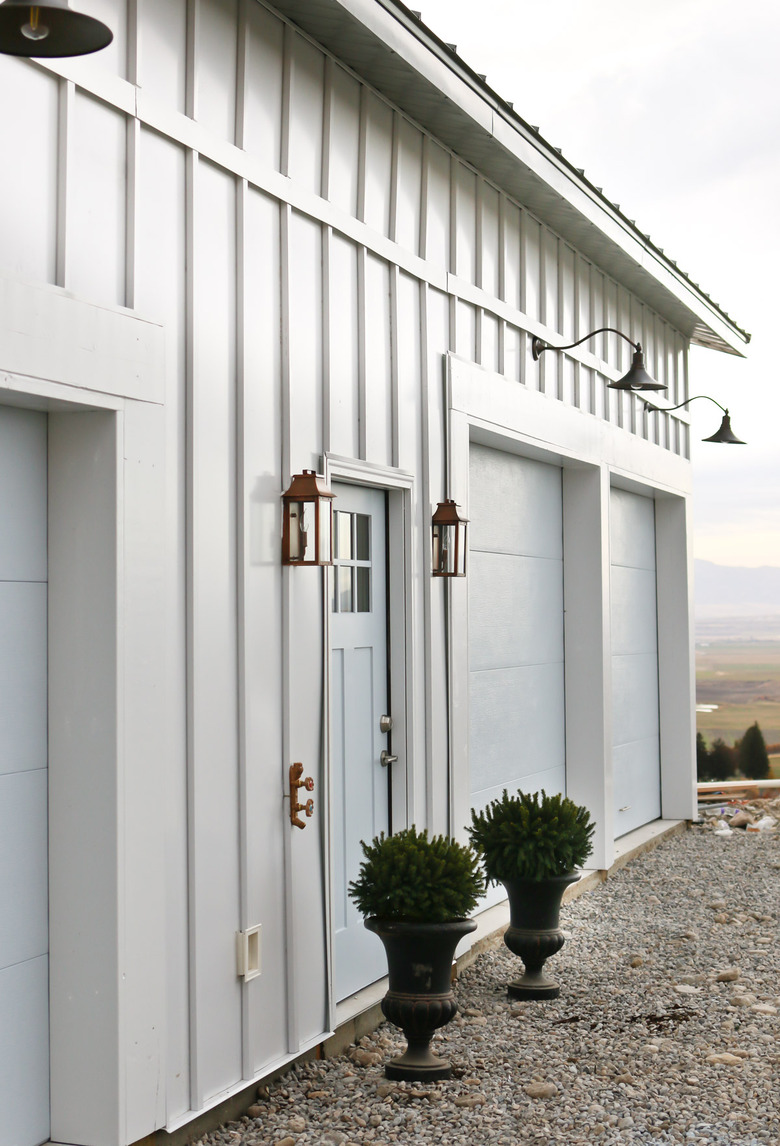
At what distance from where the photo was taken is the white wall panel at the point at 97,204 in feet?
10.8

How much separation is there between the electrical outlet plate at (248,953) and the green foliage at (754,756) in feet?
37.3

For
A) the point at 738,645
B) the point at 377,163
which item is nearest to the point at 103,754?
the point at 377,163

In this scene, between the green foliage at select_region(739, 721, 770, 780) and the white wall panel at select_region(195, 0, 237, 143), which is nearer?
the white wall panel at select_region(195, 0, 237, 143)

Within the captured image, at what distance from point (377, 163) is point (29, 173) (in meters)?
2.34

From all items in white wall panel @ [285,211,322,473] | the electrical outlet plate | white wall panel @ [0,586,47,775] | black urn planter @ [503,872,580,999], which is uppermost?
white wall panel @ [285,211,322,473]

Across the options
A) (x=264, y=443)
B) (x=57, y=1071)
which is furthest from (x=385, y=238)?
(x=57, y=1071)

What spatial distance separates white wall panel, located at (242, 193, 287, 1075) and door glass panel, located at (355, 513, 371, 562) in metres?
0.86

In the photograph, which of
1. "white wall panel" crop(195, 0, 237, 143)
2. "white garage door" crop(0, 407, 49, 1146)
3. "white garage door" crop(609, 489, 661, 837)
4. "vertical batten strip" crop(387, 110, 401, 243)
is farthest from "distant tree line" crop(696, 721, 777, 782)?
"white garage door" crop(0, 407, 49, 1146)

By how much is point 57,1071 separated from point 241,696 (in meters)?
1.29

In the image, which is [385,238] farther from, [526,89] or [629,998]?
[526,89]

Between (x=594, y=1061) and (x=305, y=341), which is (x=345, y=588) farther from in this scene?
(x=594, y=1061)

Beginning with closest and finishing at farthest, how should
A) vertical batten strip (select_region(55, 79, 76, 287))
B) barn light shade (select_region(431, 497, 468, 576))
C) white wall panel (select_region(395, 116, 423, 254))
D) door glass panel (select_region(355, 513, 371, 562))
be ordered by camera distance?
vertical batten strip (select_region(55, 79, 76, 287))
door glass panel (select_region(355, 513, 371, 562))
white wall panel (select_region(395, 116, 423, 254))
barn light shade (select_region(431, 497, 468, 576))

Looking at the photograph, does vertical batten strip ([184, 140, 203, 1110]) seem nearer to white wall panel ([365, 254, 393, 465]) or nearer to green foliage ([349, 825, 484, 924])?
green foliage ([349, 825, 484, 924])

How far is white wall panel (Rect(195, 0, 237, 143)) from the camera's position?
3893mm
